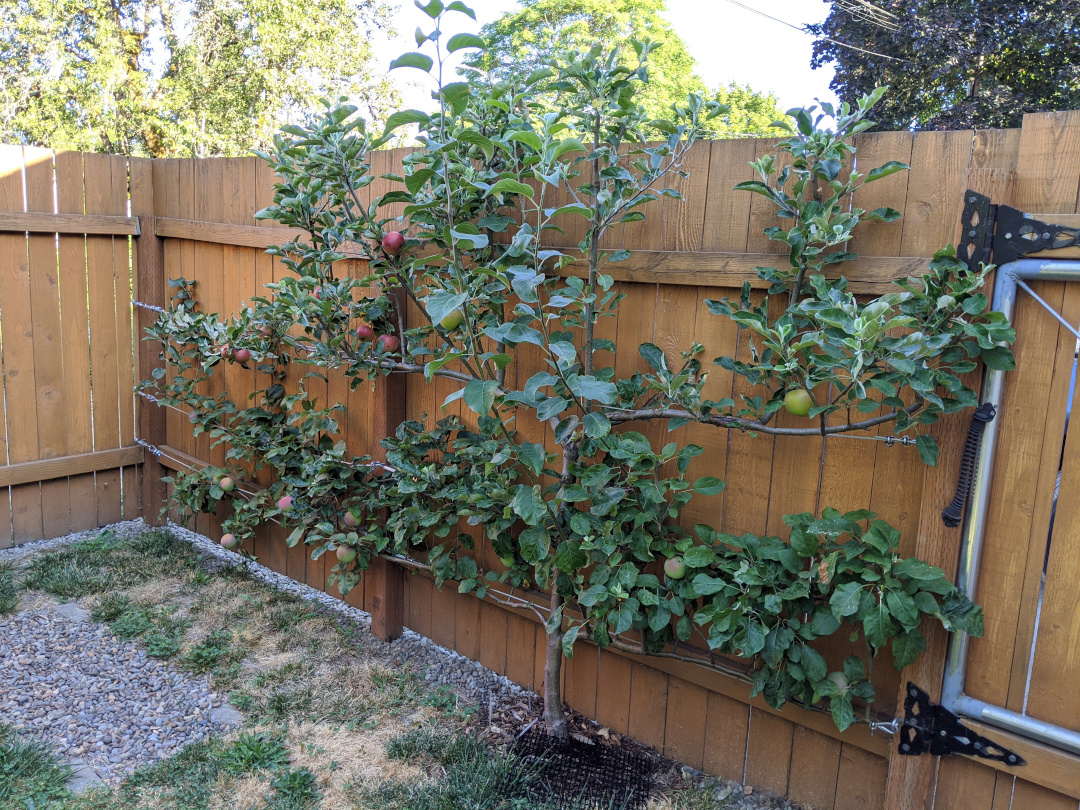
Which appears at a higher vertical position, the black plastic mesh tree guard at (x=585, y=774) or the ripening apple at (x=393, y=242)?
the ripening apple at (x=393, y=242)

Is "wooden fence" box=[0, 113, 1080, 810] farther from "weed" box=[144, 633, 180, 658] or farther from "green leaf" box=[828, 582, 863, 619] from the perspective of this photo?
"weed" box=[144, 633, 180, 658]

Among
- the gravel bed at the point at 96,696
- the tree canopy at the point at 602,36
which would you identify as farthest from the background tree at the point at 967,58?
the gravel bed at the point at 96,696

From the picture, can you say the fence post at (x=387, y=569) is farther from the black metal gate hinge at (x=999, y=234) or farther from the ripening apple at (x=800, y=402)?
the black metal gate hinge at (x=999, y=234)

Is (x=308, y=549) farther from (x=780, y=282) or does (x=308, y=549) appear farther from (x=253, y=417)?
(x=780, y=282)

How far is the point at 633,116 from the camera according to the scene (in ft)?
6.54

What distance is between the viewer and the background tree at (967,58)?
10.9m

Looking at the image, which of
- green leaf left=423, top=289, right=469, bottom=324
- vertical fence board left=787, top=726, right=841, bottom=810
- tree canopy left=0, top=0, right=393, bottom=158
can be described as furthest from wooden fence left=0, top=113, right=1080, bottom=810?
tree canopy left=0, top=0, right=393, bottom=158

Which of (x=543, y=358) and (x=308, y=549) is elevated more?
(x=543, y=358)

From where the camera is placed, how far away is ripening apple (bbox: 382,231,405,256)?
241cm

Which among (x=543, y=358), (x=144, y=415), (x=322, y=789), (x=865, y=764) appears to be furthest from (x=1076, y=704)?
(x=144, y=415)

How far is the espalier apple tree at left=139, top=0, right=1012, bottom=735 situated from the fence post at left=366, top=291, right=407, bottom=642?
15 centimetres

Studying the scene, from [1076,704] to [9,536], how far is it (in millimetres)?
4270

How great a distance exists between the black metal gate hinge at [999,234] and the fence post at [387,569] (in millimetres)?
1818

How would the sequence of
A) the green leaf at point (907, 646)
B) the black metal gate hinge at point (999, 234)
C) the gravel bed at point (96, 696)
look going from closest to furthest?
the black metal gate hinge at point (999, 234)
the green leaf at point (907, 646)
the gravel bed at point (96, 696)
